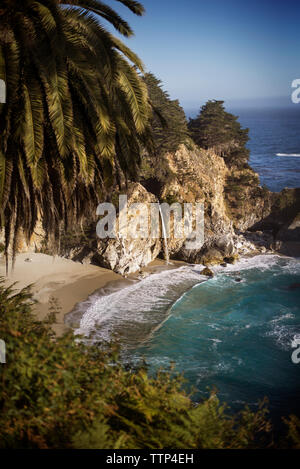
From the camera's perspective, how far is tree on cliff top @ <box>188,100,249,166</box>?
144 ft

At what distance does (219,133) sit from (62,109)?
132 ft

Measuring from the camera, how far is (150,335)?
2028 cm

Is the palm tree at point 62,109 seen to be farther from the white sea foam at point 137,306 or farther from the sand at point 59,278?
the sand at point 59,278

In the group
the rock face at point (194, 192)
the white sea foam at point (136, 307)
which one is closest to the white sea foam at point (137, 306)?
the white sea foam at point (136, 307)

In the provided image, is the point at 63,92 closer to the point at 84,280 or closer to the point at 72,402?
the point at 72,402

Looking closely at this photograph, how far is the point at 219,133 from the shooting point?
143 feet

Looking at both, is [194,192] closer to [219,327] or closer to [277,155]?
[219,327]

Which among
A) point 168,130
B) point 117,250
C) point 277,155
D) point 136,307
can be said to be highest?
point 277,155

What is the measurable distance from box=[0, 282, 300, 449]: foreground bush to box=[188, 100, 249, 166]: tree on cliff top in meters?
41.5

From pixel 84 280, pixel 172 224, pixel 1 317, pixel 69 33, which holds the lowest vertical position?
pixel 84 280

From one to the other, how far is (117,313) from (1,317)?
15.9m

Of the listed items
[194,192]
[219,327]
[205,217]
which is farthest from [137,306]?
[194,192]

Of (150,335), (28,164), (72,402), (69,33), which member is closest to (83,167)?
(28,164)

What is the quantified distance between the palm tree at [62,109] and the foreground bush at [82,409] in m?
2.95
